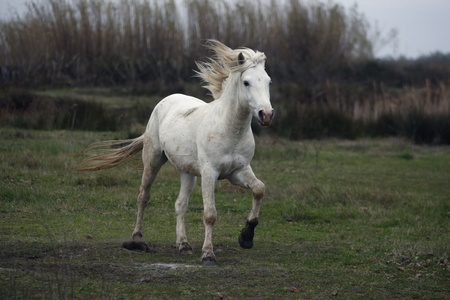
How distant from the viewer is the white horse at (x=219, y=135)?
580 centimetres

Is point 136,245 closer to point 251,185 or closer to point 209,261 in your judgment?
point 209,261

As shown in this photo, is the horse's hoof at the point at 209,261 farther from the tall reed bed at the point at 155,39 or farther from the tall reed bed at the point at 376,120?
the tall reed bed at the point at 155,39

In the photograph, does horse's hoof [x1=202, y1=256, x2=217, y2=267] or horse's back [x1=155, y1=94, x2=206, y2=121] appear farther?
horse's back [x1=155, y1=94, x2=206, y2=121]

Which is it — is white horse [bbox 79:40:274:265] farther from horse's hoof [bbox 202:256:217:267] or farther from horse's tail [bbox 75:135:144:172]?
horse's tail [bbox 75:135:144:172]

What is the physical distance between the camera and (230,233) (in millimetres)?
7738

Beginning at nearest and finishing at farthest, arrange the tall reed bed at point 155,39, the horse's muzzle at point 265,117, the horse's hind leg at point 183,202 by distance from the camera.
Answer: the horse's muzzle at point 265,117, the horse's hind leg at point 183,202, the tall reed bed at point 155,39

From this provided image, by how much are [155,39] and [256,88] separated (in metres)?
21.9

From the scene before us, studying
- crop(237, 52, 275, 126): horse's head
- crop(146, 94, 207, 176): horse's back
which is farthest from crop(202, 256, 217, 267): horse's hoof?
crop(237, 52, 275, 126): horse's head

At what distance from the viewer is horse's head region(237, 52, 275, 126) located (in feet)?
17.6

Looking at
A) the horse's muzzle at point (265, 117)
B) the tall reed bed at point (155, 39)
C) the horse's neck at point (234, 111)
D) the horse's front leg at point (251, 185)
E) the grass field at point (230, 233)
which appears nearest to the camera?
the grass field at point (230, 233)

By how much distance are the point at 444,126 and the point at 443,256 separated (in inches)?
537

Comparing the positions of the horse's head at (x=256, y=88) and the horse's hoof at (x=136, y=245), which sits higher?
the horse's head at (x=256, y=88)

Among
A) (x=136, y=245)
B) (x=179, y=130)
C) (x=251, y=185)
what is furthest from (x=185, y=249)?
(x=179, y=130)

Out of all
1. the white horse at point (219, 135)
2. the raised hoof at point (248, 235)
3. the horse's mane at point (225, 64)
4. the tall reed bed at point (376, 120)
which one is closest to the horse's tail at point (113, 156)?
the white horse at point (219, 135)
